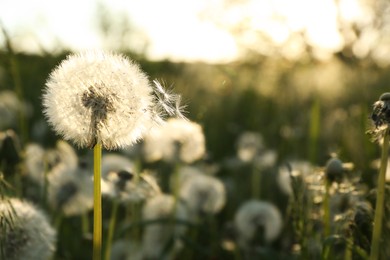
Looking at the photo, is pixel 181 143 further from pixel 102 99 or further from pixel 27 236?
pixel 102 99

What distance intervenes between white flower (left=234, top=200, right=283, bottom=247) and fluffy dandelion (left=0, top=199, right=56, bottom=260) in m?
1.49

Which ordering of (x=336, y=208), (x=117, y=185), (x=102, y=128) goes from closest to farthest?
Answer: (x=102, y=128)
(x=117, y=185)
(x=336, y=208)

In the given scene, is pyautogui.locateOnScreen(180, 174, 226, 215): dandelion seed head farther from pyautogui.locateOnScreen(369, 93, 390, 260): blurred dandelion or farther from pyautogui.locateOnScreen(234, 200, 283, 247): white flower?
pyautogui.locateOnScreen(369, 93, 390, 260): blurred dandelion

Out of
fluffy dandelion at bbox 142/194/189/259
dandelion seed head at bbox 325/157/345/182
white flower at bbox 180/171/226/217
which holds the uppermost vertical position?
white flower at bbox 180/171/226/217

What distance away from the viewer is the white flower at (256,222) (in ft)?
10.00

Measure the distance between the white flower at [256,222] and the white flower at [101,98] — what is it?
73.4 inches

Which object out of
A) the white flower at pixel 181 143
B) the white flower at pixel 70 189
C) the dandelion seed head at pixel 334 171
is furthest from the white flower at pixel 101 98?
the white flower at pixel 181 143

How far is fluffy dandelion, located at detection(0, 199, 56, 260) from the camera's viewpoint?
1615 mm

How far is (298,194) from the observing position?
153 cm

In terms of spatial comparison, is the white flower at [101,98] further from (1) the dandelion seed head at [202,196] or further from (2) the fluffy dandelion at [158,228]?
(1) the dandelion seed head at [202,196]

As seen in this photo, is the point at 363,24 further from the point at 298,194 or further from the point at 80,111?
the point at 80,111

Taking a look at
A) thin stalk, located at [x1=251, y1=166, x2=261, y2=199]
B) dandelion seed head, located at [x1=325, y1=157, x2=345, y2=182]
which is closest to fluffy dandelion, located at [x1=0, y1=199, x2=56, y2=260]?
dandelion seed head, located at [x1=325, y1=157, x2=345, y2=182]

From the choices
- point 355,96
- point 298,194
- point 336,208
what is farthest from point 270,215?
point 355,96

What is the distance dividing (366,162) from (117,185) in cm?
132
